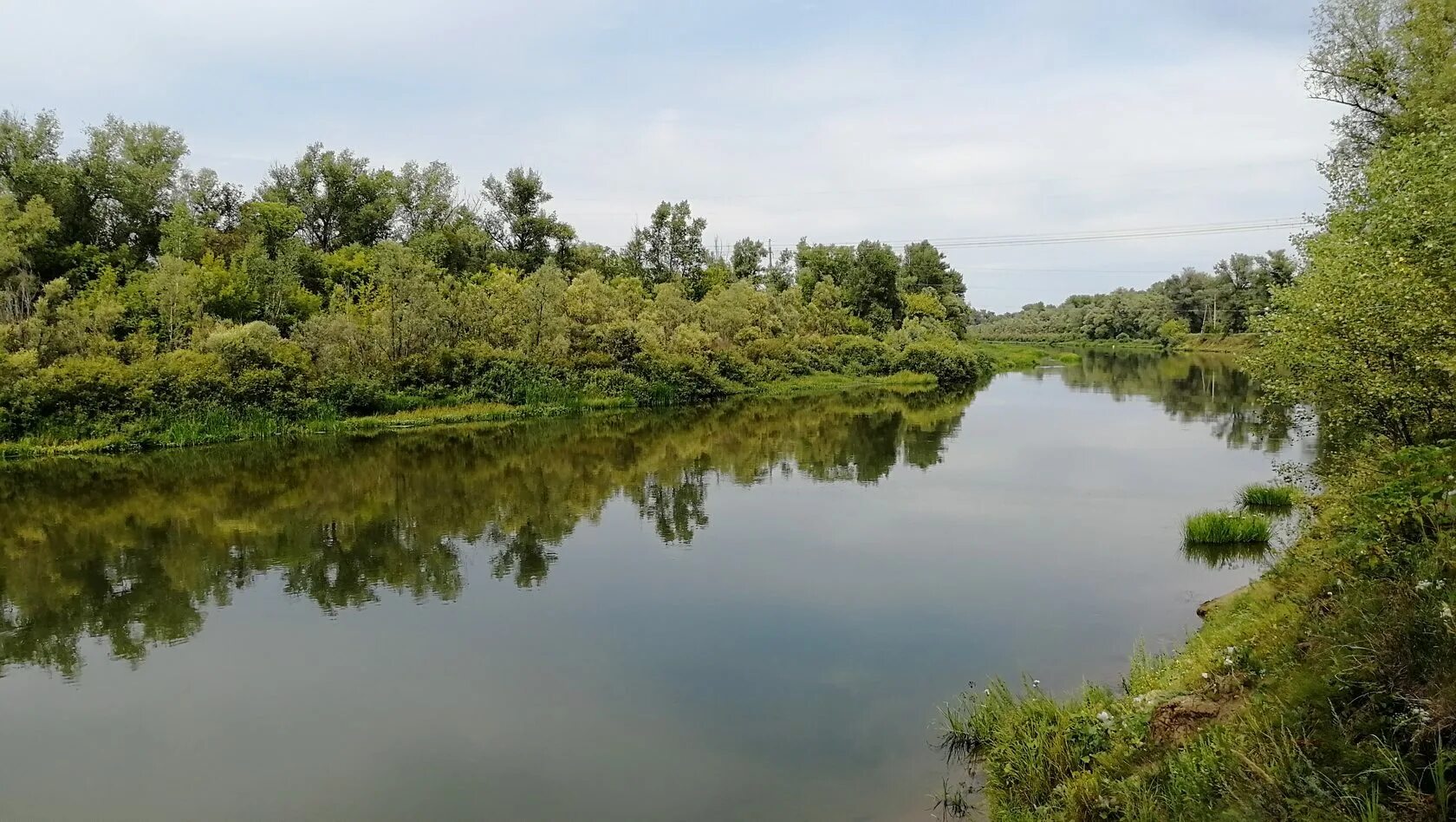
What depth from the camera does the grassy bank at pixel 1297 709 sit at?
14.3 feet

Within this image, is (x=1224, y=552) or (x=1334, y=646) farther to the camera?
(x=1224, y=552)

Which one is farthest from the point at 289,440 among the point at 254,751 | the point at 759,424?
the point at 254,751

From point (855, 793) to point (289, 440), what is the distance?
25665mm

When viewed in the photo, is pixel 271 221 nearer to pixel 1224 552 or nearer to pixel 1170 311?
pixel 1224 552

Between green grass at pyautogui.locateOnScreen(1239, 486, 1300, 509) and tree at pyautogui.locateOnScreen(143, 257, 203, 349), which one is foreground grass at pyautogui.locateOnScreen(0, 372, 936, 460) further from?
green grass at pyautogui.locateOnScreen(1239, 486, 1300, 509)

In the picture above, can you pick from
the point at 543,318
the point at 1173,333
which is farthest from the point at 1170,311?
the point at 543,318

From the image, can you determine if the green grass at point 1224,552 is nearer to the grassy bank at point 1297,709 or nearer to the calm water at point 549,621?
the calm water at point 549,621

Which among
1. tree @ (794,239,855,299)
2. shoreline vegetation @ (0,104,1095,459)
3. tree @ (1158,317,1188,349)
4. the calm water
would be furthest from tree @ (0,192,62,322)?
tree @ (1158,317,1188,349)

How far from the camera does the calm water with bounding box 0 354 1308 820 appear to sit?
25.1ft

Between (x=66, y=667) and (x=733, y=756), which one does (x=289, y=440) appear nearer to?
(x=66, y=667)

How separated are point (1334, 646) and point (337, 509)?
59.8 ft

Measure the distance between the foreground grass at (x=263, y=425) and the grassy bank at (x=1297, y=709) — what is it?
87.3ft

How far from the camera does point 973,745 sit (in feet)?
26.0

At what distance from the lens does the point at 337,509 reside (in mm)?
18281
